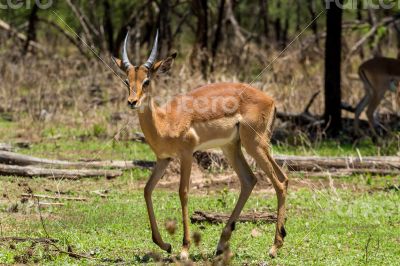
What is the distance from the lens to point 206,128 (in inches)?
269

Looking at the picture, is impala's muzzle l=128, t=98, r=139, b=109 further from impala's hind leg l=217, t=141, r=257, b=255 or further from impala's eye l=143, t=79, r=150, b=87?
impala's hind leg l=217, t=141, r=257, b=255

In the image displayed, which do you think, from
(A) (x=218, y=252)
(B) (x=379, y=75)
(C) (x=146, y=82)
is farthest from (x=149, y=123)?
(B) (x=379, y=75)

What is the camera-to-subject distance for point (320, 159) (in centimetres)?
989

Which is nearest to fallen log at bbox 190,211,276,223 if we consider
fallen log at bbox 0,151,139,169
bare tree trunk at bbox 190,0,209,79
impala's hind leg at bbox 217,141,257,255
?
impala's hind leg at bbox 217,141,257,255

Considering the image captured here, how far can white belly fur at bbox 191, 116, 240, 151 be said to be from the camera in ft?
22.3

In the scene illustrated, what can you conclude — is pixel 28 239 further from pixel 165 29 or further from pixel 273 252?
pixel 165 29

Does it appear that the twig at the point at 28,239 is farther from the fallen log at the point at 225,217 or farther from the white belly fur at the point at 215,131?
the fallen log at the point at 225,217

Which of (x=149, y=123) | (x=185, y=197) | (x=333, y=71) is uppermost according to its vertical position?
(x=149, y=123)

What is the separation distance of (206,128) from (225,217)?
115 cm

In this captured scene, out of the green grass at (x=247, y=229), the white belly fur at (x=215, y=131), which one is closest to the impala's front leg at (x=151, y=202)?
the green grass at (x=247, y=229)

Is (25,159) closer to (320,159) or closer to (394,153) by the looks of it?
(320,159)

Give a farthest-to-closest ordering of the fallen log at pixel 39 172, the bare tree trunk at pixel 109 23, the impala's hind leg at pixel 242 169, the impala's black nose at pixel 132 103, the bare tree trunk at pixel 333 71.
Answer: the bare tree trunk at pixel 109 23 → the bare tree trunk at pixel 333 71 → the fallen log at pixel 39 172 → the impala's hind leg at pixel 242 169 → the impala's black nose at pixel 132 103

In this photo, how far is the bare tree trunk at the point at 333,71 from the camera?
12.9 m

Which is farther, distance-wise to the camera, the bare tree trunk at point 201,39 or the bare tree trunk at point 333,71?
the bare tree trunk at point 201,39
